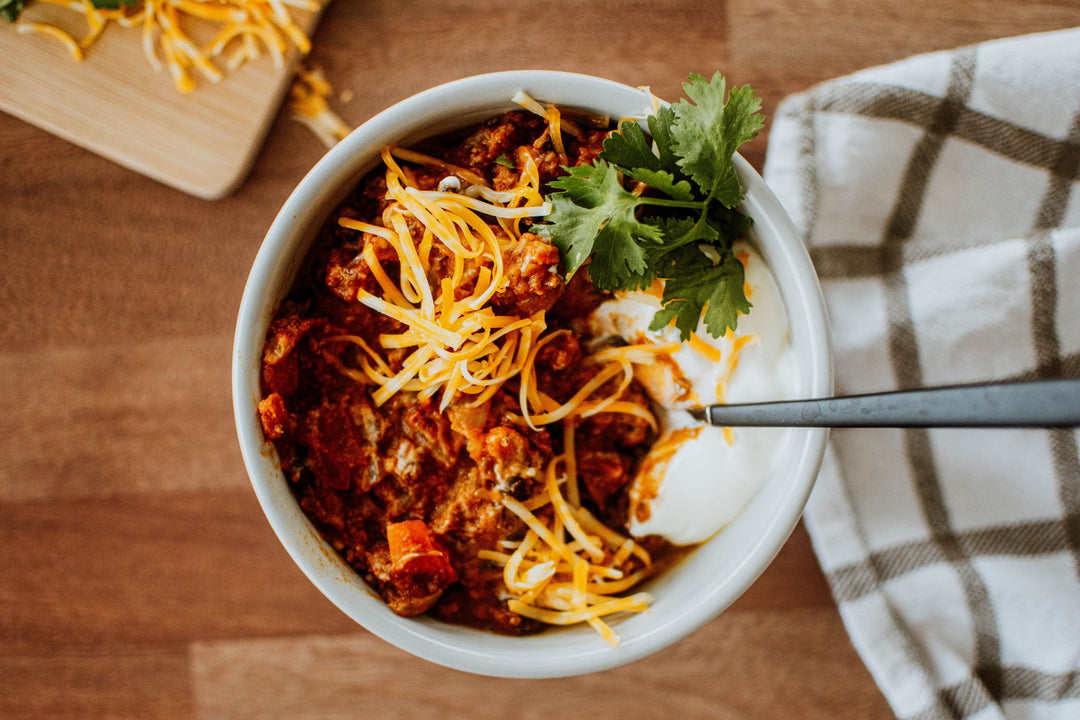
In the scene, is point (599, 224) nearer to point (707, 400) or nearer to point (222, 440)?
point (707, 400)

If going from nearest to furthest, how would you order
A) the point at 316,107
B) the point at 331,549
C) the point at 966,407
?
the point at 966,407
the point at 331,549
the point at 316,107

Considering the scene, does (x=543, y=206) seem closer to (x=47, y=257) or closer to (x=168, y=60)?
(x=168, y=60)

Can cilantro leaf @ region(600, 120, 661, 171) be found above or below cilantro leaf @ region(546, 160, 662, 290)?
above

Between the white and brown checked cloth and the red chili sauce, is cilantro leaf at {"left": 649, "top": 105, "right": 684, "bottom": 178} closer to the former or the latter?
the red chili sauce

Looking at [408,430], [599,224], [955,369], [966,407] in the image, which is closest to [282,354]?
[408,430]

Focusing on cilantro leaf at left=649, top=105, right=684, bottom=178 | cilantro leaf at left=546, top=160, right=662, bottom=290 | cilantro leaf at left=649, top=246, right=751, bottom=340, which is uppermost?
cilantro leaf at left=649, top=105, right=684, bottom=178

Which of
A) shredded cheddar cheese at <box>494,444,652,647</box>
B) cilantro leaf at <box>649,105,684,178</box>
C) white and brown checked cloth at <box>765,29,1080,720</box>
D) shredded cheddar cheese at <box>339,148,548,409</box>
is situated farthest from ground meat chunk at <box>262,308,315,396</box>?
white and brown checked cloth at <box>765,29,1080,720</box>

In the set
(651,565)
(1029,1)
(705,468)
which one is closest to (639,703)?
(651,565)

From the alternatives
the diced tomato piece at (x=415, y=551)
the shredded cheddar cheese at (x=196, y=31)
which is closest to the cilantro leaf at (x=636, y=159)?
the diced tomato piece at (x=415, y=551)

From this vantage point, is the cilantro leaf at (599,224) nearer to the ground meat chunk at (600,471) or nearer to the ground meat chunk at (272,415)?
the ground meat chunk at (600,471)
